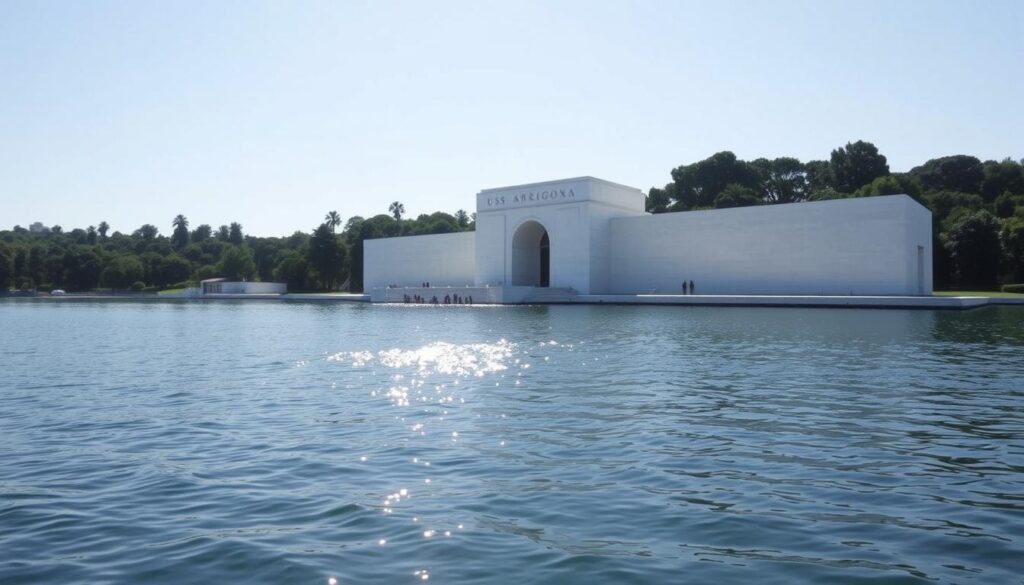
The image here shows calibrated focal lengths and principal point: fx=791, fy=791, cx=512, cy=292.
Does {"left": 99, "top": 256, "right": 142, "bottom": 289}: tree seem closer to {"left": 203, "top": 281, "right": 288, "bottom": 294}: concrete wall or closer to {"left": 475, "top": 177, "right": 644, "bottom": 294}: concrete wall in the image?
{"left": 203, "top": 281, "right": 288, "bottom": 294}: concrete wall

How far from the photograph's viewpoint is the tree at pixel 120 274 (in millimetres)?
75500

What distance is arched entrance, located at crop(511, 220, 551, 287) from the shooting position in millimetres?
46531

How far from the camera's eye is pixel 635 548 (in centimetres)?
375

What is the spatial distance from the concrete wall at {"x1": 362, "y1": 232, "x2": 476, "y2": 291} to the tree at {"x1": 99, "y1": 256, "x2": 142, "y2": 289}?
3238 cm

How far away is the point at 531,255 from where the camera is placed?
158 ft

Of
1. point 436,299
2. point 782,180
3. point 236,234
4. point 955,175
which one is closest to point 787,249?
point 436,299

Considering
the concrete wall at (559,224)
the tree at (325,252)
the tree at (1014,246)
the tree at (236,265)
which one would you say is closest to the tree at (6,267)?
the tree at (236,265)

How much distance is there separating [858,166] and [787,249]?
2534 cm

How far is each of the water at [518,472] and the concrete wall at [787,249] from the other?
23688mm

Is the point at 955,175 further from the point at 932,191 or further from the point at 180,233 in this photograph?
the point at 180,233

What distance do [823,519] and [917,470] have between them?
1.45m

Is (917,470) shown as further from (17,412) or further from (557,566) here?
(17,412)

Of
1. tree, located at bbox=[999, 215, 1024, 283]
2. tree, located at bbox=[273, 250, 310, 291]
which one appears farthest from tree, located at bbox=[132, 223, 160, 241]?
tree, located at bbox=[999, 215, 1024, 283]

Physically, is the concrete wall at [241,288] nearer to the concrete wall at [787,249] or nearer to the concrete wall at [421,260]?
the concrete wall at [421,260]
